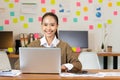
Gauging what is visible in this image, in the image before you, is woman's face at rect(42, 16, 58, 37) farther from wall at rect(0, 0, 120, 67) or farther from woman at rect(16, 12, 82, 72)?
wall at rect(0, 0, 120, 67)

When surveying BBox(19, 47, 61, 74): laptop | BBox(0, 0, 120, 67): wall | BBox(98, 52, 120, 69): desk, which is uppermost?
BBox(0, 0, 120, 67): wall

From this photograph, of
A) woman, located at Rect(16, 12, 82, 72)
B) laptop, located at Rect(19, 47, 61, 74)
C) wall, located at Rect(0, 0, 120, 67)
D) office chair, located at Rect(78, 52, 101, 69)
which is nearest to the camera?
laptop, located at Rect(19, 47, 61, 74)

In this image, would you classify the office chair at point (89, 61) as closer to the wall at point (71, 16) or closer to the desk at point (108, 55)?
the desk at point (108, 55)

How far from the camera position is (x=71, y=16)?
481cm

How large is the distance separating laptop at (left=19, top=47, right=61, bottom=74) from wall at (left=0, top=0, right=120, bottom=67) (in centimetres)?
285

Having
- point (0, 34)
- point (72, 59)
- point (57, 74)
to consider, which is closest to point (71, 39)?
point (0, 34)

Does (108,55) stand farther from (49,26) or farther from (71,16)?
(49,26)

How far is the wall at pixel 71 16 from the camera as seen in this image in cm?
471

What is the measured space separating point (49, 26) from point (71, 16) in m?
2.56

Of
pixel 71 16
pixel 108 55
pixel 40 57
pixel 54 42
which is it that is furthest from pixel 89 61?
pixel 71 16

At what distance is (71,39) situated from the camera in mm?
4656

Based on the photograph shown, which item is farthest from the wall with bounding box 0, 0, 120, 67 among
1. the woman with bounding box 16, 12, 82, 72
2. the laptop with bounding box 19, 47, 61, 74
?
the laptop with bounding box 19, 47, 61, 74

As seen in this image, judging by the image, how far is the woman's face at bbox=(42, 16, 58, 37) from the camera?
2281 mm

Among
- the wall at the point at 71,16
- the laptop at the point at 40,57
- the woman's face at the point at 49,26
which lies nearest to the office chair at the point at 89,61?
the woman's face at the point at 49,26
